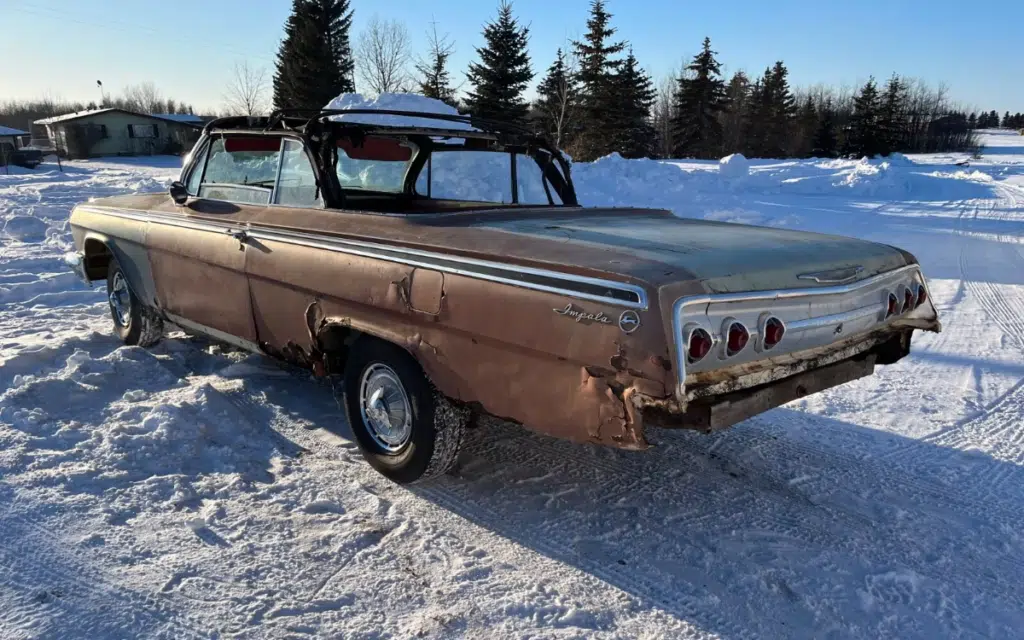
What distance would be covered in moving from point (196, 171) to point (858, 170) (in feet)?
77.9

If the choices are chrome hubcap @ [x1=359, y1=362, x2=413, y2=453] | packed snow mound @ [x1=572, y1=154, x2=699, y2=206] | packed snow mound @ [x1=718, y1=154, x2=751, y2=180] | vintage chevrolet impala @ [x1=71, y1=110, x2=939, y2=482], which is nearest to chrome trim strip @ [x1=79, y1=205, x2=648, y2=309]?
vintage chevrolet impala @ [x1=71, y1=110, x2=939, y2=482]

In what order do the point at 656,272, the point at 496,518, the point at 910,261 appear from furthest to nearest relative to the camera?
the point at 910,261
the point at 496,518
the point at 656,272

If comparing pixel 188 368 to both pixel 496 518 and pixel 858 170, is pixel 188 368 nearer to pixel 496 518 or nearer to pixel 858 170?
pixel 496 518

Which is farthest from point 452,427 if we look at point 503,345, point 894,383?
point 894,383

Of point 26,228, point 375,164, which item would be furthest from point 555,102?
point 375,164

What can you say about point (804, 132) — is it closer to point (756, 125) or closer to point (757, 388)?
point (756, 125)

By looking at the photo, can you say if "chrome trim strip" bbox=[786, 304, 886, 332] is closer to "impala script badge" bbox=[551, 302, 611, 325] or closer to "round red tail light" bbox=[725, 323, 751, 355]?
"round red tail light" bbox=[725, 323, 751, 355]

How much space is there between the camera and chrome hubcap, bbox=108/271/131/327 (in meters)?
5.41

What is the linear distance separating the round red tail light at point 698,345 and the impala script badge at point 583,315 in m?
0.29

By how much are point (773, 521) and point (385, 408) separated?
6.34 ft

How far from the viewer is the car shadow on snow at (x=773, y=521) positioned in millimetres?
2568

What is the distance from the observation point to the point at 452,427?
10.6 ft

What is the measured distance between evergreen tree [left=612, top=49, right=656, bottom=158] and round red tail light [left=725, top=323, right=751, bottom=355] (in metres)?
37.4

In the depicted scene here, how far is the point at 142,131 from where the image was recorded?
49438 mm
